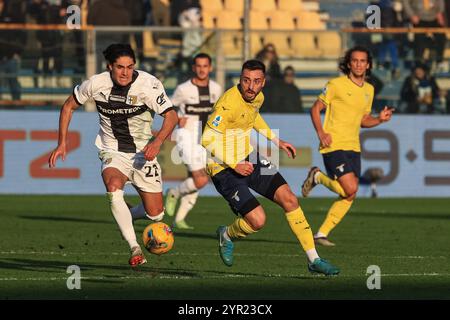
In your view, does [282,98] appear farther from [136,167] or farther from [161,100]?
[161,100]

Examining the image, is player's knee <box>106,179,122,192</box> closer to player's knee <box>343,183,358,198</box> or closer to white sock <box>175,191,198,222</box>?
player's knee <box>343,183,358,198</box>

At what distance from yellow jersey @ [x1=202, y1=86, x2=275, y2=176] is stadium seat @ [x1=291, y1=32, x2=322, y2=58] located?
13.1 meters

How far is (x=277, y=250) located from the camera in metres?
15.0

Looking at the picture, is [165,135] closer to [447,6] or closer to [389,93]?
[389,93]

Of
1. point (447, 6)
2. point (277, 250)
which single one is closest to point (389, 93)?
point (447, 6)

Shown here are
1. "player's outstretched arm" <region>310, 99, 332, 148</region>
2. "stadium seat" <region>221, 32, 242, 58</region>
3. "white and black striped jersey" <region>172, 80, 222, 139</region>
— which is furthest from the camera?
"stadium seat" <region>221, 32, 242, 58</region>

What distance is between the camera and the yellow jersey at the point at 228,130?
12.6m

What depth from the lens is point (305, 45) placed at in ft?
85.2

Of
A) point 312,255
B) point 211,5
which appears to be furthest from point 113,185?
point 211,5

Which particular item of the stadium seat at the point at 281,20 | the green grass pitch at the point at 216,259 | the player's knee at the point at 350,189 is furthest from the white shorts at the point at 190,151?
the stadium seat at the point at 281,20

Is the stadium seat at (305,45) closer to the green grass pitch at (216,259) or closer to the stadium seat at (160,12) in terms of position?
the stadium seat at (160,12)

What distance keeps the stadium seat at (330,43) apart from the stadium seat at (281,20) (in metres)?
3.19

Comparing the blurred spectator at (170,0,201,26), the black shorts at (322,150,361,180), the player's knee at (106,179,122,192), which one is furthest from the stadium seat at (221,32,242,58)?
the player's knee at (106,179,122,192)

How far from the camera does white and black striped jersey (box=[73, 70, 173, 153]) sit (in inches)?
494
